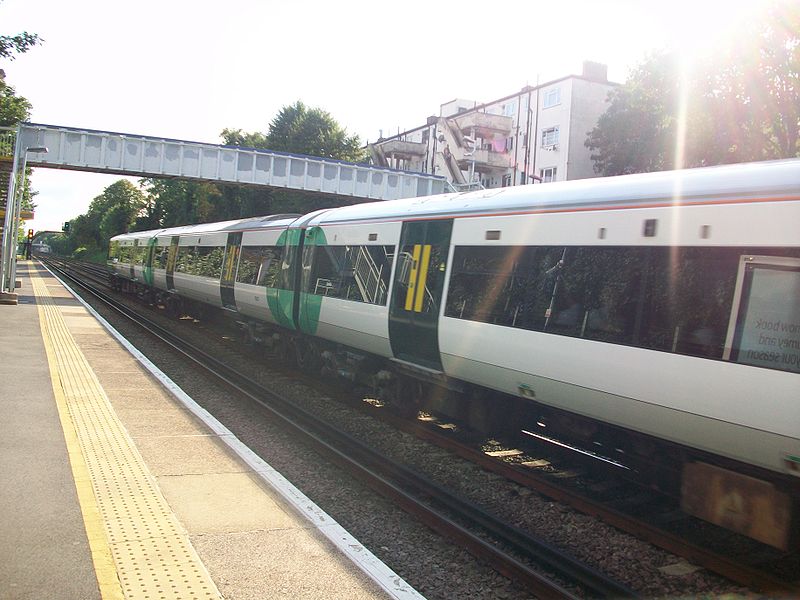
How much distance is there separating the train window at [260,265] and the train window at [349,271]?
1.53 metres

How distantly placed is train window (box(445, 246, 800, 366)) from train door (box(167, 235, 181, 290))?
55.7 feet

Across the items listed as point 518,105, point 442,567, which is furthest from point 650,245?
point 518,105

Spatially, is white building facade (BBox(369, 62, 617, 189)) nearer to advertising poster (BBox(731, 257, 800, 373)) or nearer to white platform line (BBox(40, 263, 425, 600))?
white platform line (BBox(40, 263, 425, 600))

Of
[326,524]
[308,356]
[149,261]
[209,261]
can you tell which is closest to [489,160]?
[149,261]

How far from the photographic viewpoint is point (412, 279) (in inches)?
351

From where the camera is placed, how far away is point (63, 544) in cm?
452

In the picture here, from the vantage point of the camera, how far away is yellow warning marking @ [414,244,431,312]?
869cm

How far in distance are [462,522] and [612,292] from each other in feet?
7.64

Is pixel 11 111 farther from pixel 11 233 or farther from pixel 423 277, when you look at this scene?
pixel 423 277

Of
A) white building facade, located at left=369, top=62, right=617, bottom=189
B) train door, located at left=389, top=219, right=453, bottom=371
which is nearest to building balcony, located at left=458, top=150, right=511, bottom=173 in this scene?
white building facade, located at left=369, top=62, right=617, bottom=189

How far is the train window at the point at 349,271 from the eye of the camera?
31.9ft

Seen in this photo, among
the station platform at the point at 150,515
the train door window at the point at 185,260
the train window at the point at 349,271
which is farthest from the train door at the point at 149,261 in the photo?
the station platform at the point at 150,515

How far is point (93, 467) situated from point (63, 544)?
1.78m

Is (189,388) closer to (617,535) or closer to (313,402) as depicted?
(313,402)
